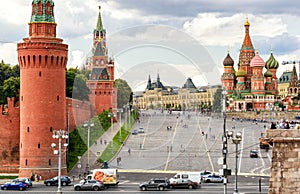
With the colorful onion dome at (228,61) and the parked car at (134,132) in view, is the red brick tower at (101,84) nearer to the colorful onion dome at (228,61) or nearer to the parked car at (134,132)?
the parked car at (134,132)

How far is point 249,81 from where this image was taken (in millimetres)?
184375

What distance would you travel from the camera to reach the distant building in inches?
2060

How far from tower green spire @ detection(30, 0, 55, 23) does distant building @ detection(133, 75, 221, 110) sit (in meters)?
9.19

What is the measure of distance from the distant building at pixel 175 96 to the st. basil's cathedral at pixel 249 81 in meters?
93.1

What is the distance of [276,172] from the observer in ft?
86.0

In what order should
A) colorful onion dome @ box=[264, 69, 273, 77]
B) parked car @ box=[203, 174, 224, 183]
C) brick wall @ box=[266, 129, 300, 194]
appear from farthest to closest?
colorful onion dome @ box=[264, 69, 273, 77]
parked car @ box=[203, 174, 224, 183]
brick wall @ box=[266, 129, 300, 194]

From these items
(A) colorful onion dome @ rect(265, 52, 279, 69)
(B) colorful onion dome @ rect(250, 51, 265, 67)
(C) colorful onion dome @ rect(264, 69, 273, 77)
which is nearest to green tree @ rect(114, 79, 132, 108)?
(B) colorful onion dome @ rect(250, 51, 265, 67)

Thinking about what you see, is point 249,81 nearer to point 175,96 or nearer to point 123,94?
point 175,96

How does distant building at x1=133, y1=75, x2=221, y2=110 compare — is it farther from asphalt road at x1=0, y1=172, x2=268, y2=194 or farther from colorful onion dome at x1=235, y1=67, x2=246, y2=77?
colorful onion dome at x1=235, y1=67, x2=246, y2=77

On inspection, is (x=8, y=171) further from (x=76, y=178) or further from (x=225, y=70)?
(x=225, y=70)

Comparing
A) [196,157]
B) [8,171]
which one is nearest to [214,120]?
[196,157]

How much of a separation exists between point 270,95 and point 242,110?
983 centimetres

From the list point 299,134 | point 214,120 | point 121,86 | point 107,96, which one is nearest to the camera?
point 299,134

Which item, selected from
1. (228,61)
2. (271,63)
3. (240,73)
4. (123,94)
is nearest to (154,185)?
(123,94)
